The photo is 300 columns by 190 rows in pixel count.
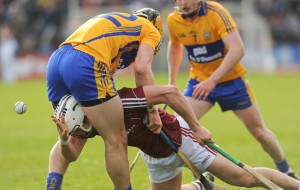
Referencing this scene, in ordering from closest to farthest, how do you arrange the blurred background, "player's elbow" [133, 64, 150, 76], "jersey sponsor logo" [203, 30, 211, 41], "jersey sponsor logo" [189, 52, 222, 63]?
"player's elbow" [133, 64, 150, 76] → "jersey sponsor logo" [203, 30, 211, 41] → "jersey sponsor logo" [189, 52, 222, 63] → the blurred background

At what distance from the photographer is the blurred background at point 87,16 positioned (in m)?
32.5

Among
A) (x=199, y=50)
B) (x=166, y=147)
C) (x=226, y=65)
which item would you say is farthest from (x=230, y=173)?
(x=199, y=50)

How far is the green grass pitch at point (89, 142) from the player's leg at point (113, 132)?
2.10 metres

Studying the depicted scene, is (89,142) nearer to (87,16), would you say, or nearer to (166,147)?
(166,147)

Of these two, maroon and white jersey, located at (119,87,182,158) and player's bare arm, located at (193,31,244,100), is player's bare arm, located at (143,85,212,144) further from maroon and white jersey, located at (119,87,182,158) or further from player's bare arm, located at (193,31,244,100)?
player's bare arm, located at (193,31,244,100)

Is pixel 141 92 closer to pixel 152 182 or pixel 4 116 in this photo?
pixel 152 182

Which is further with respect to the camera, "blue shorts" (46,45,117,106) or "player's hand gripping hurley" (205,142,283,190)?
"player's hand gripping hurley" (205,142,283,190)

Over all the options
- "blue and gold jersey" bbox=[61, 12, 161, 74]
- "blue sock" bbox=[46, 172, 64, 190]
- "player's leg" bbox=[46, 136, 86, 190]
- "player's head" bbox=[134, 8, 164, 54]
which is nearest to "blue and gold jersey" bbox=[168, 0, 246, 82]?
"player's head" bbox=[134, 8, 164, 54]

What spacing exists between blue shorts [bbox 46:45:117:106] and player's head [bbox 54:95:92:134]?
75 mm

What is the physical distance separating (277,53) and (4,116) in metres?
16.9

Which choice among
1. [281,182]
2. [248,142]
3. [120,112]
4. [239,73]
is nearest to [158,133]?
[120,112]

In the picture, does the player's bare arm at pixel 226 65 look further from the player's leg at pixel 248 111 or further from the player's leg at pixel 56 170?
the player's leg at pixel 56 170

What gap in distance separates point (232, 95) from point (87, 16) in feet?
85.7

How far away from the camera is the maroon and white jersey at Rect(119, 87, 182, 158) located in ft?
23.7
